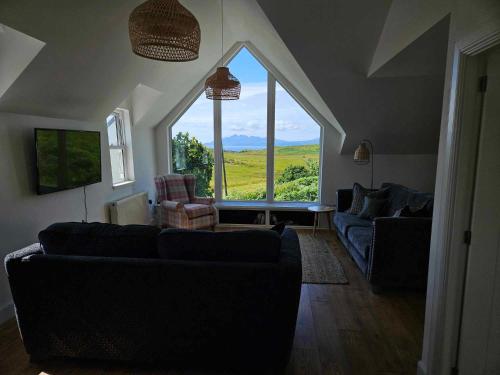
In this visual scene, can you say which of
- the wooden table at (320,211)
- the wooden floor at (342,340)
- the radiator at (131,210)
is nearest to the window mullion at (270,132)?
the wooden table at (320,211)

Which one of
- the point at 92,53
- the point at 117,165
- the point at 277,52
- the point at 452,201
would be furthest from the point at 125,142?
the point at 452,201

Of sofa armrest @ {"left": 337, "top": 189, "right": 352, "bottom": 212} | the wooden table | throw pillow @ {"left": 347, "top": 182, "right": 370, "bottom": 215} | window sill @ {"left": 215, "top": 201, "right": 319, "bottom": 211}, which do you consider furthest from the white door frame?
window sill @ {"left": 215, "top": 201, "right": 319, "bottom": 211}

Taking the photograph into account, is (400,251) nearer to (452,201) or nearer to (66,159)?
(452,201)

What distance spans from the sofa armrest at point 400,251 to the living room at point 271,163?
15 millimetres

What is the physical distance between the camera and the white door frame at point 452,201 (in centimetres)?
137

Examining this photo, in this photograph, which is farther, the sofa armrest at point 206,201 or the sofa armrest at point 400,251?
the sofa armrest at point 206,201

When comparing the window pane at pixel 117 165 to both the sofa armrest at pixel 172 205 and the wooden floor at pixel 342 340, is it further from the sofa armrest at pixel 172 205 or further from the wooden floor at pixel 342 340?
the wooden floor at pixel 342 340

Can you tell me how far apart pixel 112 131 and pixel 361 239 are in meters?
3.77

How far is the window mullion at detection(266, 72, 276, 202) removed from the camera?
4.88 meters

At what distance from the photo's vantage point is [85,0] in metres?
2.14

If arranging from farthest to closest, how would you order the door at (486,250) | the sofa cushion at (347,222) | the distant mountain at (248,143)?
the distant mountain at (248,143) < the sofa cushion at (347,222) < the door at (486,250)

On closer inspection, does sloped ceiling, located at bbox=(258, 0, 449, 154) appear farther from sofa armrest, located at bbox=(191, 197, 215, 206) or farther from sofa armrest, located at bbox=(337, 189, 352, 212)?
sofa armrest, located at bbox=(191, 197, 215, 206)

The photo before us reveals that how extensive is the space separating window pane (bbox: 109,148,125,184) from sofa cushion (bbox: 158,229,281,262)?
3.00 meters

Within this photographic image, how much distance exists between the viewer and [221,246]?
1.68 m
